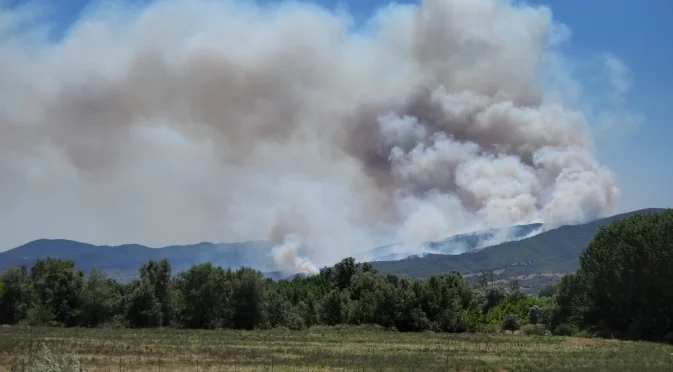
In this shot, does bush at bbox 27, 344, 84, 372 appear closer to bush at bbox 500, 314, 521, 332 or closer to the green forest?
the green forest

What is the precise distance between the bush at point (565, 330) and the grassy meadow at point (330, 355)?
20349mm

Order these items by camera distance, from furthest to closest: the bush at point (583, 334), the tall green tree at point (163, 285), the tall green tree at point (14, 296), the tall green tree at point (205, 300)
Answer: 1. the tall green tree at point (163, 285)
2. the tall green tree at point (205, 300)
3. the tall green tree at point (14, 296)
4. the bush at point (583, 334)

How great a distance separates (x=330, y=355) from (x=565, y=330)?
164ft

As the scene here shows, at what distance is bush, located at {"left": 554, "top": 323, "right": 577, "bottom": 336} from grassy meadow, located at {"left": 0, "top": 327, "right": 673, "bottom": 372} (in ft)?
66.8

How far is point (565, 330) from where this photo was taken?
276 feet

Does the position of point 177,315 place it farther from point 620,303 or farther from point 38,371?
point 38,371

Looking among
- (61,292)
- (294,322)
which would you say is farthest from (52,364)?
(294,322)

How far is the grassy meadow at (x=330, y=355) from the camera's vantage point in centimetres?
3859

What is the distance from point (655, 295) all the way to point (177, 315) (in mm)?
66035

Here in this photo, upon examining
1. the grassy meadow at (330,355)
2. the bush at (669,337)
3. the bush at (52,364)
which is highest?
the bush at (52,364)

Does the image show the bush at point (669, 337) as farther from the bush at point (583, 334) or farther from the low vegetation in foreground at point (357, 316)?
the bush at point (583, 334)

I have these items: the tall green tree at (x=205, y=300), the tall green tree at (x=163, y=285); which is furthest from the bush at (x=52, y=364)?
the tall green tree at (x=163, y=285)

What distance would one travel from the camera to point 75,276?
89.8 meters

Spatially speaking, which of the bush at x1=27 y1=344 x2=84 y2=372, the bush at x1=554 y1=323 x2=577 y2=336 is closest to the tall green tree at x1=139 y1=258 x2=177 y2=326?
the bush at x1=554 y1=323 x2=577 y2=336
